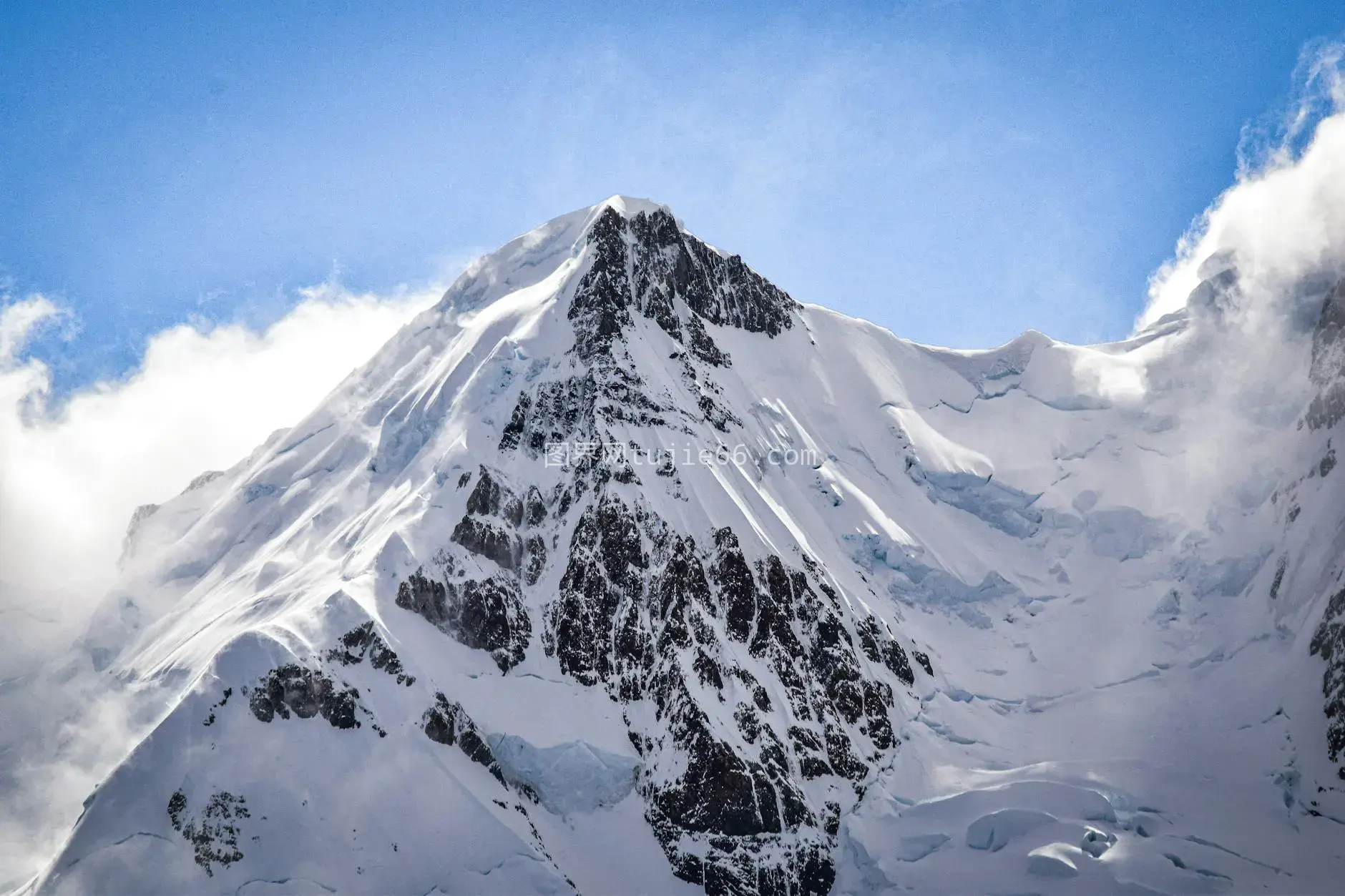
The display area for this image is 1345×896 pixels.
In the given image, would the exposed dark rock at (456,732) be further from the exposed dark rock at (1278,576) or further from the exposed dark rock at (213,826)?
the exposed dark rock at (1278,576)

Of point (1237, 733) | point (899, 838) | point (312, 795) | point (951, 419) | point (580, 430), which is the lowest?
point (312, 795)

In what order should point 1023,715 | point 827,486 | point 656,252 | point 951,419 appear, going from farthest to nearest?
point 951,419, point 656,252, point 827,486, point 1023,715

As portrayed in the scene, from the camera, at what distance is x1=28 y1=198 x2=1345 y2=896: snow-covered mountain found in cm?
10519

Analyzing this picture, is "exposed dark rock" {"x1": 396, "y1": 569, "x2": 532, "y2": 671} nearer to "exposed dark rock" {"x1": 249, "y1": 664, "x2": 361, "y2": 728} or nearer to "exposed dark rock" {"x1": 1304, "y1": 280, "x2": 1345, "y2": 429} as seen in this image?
"exposed dark rock" {"x1": 249, "y1": 664, "x2": 361, "y2": 728}

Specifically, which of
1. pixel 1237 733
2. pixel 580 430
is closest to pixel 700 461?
pixel 580 430

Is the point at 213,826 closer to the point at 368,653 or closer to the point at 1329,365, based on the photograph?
the point at 368,653

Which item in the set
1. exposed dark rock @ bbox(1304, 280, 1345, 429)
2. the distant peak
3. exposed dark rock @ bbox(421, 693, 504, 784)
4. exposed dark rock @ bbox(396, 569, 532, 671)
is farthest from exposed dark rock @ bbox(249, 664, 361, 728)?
exposed dark rock @ bbox(1304, 280, 1345, 429)

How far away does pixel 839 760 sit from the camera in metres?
120

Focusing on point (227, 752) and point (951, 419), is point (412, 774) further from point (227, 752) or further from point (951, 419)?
point (951, 419)

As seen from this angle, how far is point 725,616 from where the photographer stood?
416ft

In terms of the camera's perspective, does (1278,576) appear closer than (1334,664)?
No

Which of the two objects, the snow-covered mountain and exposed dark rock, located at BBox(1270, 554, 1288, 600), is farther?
exposed dark rock, located at BBox(1270, 554, 1288, 600)

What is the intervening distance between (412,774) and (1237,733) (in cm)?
8635

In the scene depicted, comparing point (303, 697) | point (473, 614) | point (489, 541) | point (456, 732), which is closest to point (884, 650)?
point (489, 541)
